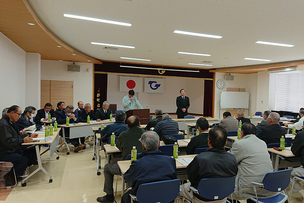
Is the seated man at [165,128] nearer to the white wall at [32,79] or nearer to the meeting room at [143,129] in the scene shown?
the meeting room at [143,129]

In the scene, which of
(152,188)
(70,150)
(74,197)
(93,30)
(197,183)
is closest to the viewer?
(152,188)

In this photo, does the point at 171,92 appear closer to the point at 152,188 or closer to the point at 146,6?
the point at 146,6

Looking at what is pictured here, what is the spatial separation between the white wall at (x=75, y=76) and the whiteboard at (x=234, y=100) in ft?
23.3

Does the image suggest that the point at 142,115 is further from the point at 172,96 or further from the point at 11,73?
the point at 172,96

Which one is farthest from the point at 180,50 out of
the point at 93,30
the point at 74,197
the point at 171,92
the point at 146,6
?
the point at 171,92

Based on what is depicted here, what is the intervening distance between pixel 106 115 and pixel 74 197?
11.7ft

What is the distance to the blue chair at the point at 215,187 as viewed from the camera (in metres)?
1.97

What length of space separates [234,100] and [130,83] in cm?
593

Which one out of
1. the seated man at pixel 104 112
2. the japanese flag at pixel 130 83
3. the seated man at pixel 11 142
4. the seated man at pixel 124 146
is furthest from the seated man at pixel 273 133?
the japanese flag at pixel 130 83

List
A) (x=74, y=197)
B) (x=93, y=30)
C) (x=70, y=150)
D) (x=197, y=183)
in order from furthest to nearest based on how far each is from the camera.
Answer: (x=70, y=150) < (x=93, y=30) < (x=74, y=197) < (x=197, y=183)

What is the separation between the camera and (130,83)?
37.4ft

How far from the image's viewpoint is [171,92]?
13.9 m

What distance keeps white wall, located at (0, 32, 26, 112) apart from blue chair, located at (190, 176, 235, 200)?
15.8 feet

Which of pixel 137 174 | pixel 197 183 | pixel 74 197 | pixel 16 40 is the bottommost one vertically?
pixel 74 197
